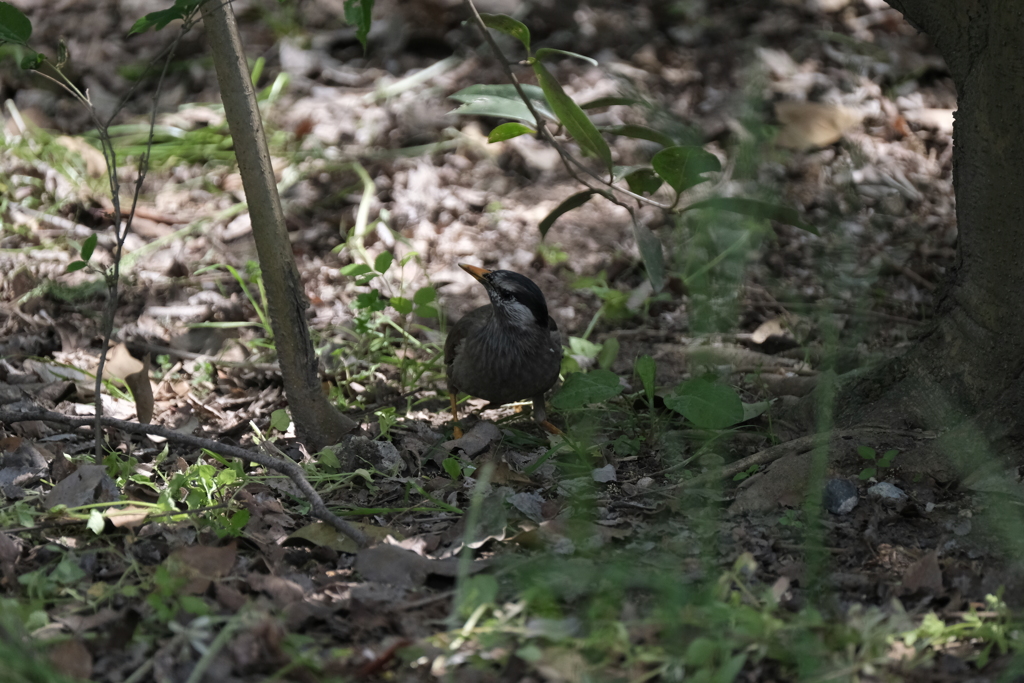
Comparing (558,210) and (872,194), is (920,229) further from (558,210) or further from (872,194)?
(558,210)

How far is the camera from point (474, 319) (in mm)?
4477

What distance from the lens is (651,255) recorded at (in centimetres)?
372

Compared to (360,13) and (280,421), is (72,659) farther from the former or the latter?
(360,13)

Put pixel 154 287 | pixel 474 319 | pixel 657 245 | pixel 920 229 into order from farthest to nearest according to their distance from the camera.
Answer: pixel 920 229, pixel 154 287, pixel 474 319, pixel 657 245

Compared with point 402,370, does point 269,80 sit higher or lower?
higher

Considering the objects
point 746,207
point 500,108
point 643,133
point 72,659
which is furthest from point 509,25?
point 72,659

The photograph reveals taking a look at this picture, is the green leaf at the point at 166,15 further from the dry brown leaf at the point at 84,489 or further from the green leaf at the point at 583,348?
the green leaf at the point at 583,348

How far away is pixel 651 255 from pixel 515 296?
86cm

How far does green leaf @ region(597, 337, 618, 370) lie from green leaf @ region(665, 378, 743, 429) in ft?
3.37

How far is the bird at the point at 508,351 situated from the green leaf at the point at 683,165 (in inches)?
40.5

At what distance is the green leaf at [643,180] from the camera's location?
3.70m

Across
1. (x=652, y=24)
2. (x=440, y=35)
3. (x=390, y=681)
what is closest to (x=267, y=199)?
(x=390, y=681)

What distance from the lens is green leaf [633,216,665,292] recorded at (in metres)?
3.64

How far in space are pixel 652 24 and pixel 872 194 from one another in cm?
276
